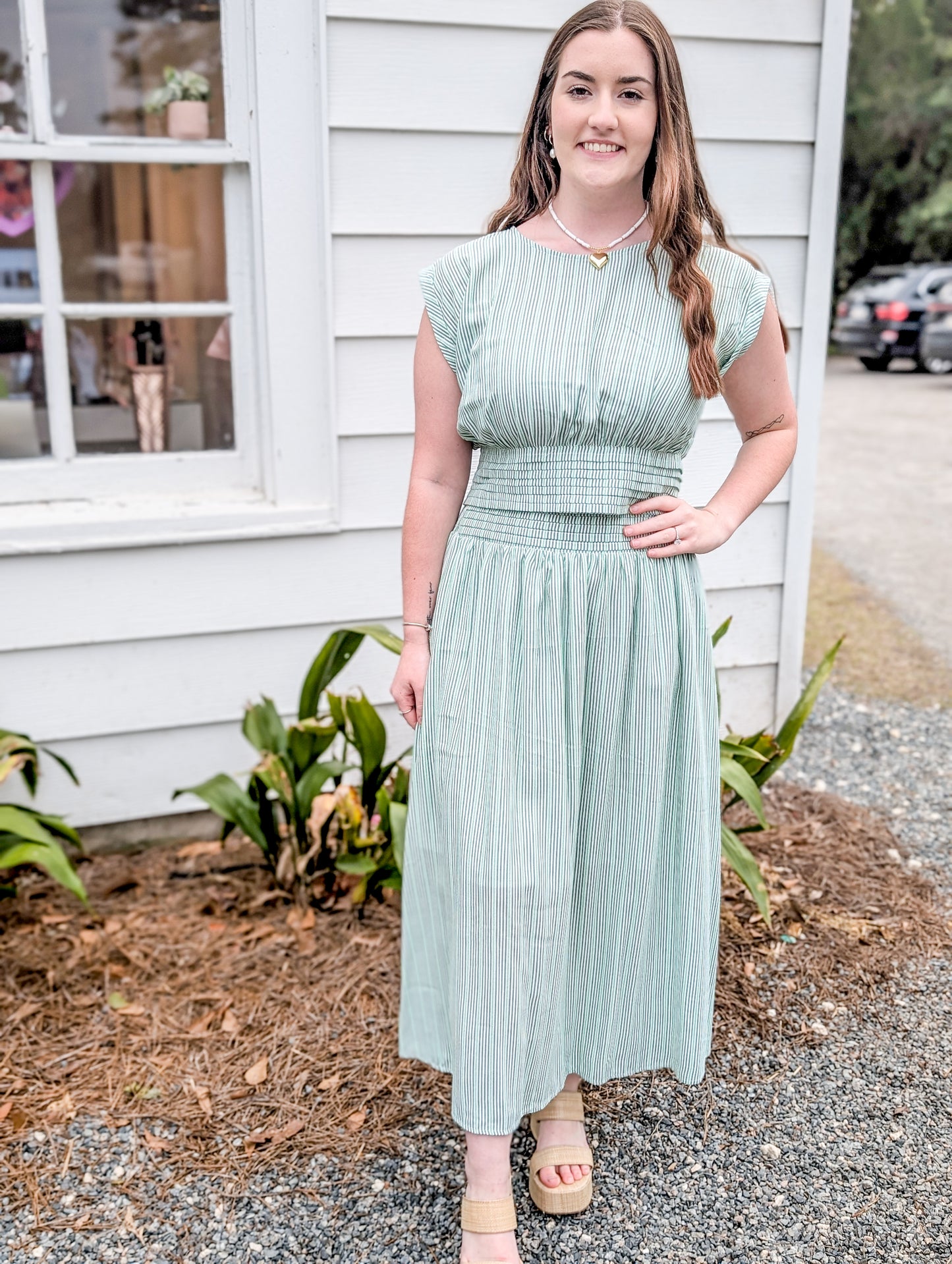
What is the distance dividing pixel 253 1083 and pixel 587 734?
3.49 ft

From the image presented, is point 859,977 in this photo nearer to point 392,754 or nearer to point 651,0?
point 392,754

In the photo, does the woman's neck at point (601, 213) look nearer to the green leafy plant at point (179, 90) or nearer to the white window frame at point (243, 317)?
the white window frame at point (243, 317)

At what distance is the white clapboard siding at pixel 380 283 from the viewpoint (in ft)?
9.73

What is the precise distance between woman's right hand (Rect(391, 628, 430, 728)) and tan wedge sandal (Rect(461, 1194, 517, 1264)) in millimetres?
762

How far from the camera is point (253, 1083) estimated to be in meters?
2.38

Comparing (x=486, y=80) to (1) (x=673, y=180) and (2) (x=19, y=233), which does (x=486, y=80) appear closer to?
(2) (x=19, y=233)

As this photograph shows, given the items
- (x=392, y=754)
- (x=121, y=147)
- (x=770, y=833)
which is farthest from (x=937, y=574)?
(x=121, y=147)

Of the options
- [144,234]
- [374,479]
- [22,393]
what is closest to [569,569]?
[374,479]

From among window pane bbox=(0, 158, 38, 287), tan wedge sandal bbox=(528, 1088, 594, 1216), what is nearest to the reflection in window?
window pane bbox=(0, 158, 38, 287)

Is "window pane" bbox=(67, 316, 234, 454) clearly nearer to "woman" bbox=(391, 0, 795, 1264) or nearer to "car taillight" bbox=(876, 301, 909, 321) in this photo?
"woman" bbox=(391, 0, 795, 1264)

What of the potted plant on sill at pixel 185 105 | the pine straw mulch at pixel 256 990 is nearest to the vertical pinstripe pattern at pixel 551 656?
the pine straw mulch at pixel 256 990

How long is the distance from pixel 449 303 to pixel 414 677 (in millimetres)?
598

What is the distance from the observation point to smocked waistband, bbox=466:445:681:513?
1.85 m

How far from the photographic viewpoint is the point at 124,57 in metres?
3.33
